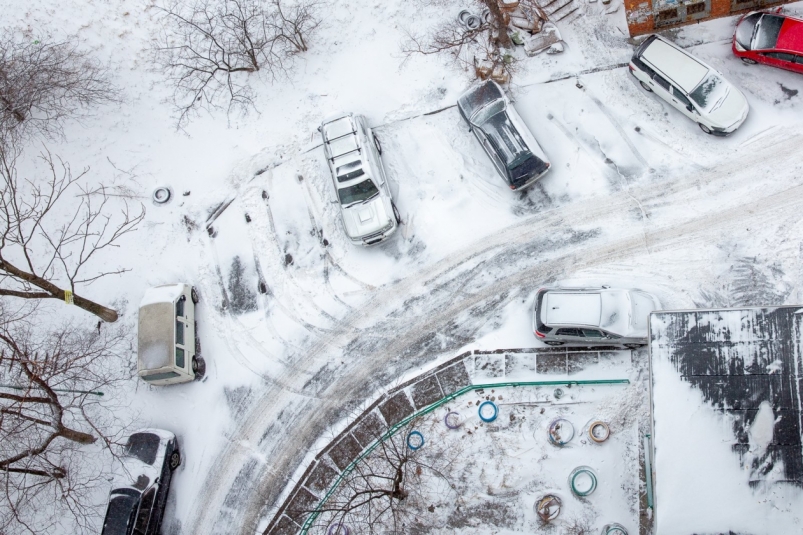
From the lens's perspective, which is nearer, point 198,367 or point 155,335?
point 155,335

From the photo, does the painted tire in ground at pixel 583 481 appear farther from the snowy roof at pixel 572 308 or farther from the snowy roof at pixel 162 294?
the snowy roof at pixel 162 294

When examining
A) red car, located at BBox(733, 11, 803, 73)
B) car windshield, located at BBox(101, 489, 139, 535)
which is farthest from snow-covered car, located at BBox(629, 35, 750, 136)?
car windshield, located at BBox(101, 489, 139, 535)

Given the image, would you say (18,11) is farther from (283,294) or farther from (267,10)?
(283,294)

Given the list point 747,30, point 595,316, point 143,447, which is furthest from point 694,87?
point 143,447

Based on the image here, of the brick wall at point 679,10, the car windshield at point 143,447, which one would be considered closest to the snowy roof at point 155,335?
the car windshield at point 143,447

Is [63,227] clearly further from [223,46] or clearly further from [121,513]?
[121,513]

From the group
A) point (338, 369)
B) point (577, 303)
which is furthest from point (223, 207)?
point (577, 303)
